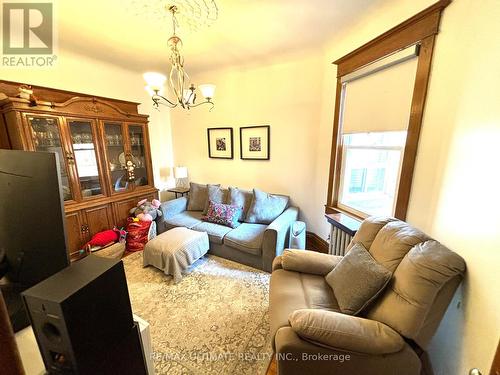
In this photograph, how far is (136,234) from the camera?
2.85m

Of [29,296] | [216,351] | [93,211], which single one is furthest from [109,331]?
[93,211]

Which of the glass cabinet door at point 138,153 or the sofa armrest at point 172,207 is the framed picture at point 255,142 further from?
the glass cabinet door at point 138,153

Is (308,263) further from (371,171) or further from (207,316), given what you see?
(371,171)

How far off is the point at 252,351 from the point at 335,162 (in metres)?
2.00

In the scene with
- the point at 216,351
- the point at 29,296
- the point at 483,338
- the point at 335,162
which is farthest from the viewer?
the point at 335,162

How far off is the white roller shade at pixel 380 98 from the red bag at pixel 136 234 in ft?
9.39

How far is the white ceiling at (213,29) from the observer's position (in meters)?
1.71

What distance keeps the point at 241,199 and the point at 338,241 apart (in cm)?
143

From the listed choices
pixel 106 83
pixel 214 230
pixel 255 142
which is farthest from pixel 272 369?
pixel 106 83

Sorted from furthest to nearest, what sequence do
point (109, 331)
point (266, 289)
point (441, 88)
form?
1. point (266, 289)
2. point (441, 88)
3. point (109, 331)

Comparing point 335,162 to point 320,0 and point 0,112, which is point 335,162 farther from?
point 0,112

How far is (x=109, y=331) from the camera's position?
0.66 metres

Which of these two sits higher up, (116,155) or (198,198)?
(116,155)
